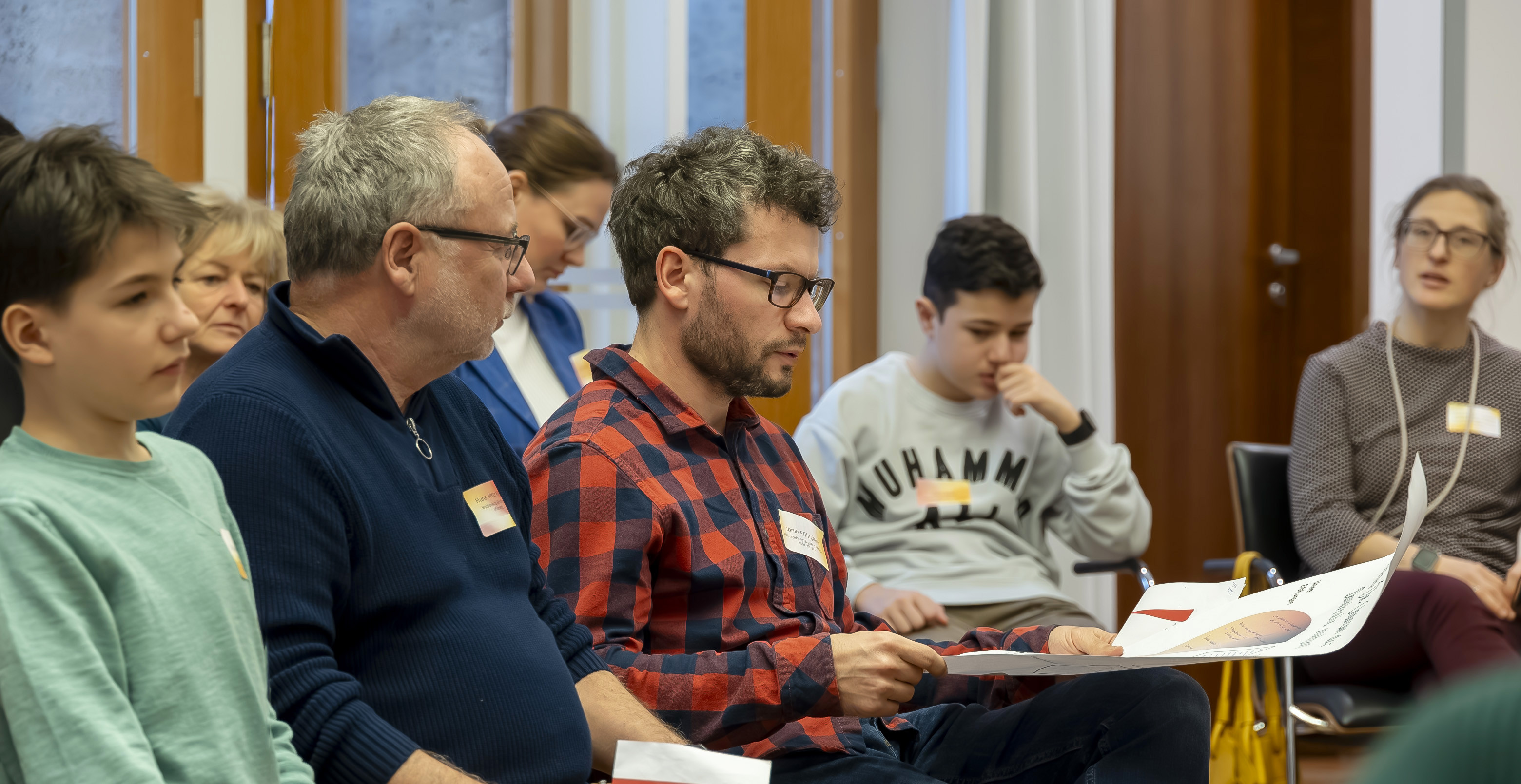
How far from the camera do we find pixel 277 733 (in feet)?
3.53

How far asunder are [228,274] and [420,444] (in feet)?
3.87

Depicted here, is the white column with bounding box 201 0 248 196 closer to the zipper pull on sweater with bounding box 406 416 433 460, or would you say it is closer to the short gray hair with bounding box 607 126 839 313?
the short gray hair with bounding box 607 126 839 313

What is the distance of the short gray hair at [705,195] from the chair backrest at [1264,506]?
164 centimetres

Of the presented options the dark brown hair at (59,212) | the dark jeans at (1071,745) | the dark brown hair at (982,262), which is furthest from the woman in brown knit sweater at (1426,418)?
the dark brown hair at (59,212)

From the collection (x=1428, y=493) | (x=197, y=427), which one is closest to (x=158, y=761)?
(x=197, y=427)

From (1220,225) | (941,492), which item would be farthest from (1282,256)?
(941,492)

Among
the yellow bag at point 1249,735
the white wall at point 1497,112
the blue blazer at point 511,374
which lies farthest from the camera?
the white wall at point 1497,112

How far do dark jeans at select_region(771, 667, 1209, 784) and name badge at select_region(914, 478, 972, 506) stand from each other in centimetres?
114

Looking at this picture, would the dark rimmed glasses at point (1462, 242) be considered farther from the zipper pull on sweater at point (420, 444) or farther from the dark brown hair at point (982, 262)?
the zipper pull on sweater at point (420, 444)

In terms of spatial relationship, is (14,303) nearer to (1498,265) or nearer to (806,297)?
(806,297)

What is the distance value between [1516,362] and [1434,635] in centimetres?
88

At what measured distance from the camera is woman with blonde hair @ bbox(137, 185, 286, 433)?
229 centimetres

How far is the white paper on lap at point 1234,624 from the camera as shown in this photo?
1.30 meters

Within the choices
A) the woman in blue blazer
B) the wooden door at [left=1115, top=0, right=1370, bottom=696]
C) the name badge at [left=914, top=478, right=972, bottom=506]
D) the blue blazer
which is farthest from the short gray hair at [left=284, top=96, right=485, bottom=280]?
the wooden door at [left=1115, top=0, right=1370, bottom=696]
